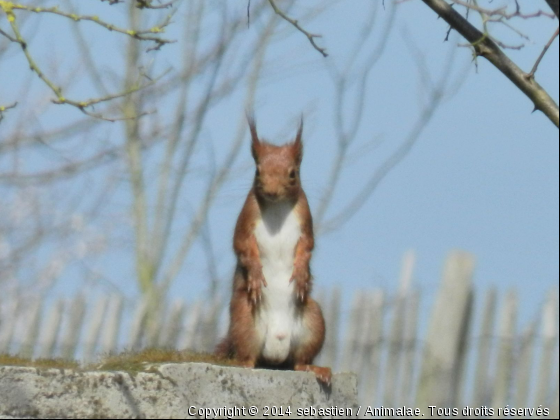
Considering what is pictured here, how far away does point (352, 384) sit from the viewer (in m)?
3.79

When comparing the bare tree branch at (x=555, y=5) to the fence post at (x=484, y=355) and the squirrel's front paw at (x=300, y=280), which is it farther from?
the fence post at (x=484, y=355)

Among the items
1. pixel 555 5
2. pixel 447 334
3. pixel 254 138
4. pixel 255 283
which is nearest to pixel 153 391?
pixel 255 283

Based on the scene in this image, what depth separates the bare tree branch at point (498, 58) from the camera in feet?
7.86

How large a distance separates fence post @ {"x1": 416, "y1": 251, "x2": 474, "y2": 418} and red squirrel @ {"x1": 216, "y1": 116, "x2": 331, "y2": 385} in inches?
122

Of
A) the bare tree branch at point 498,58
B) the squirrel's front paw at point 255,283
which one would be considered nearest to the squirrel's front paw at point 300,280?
the squirrel's front paw at point 255,283

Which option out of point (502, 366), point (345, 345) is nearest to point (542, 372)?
point (502, 366)

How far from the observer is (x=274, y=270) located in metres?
3.58

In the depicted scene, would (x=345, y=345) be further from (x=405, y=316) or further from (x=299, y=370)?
(x=299, y=370)

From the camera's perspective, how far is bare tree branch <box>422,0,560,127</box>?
240cm

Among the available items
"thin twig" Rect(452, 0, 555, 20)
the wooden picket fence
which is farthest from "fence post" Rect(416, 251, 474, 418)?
"thin twig" Rect(452, 0, 555, 20)

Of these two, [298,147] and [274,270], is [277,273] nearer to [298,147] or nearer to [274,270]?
[274,270]

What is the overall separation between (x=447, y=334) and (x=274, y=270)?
3261mm

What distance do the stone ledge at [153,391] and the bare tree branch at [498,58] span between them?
1593 millimetres

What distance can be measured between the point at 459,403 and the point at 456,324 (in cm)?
61
